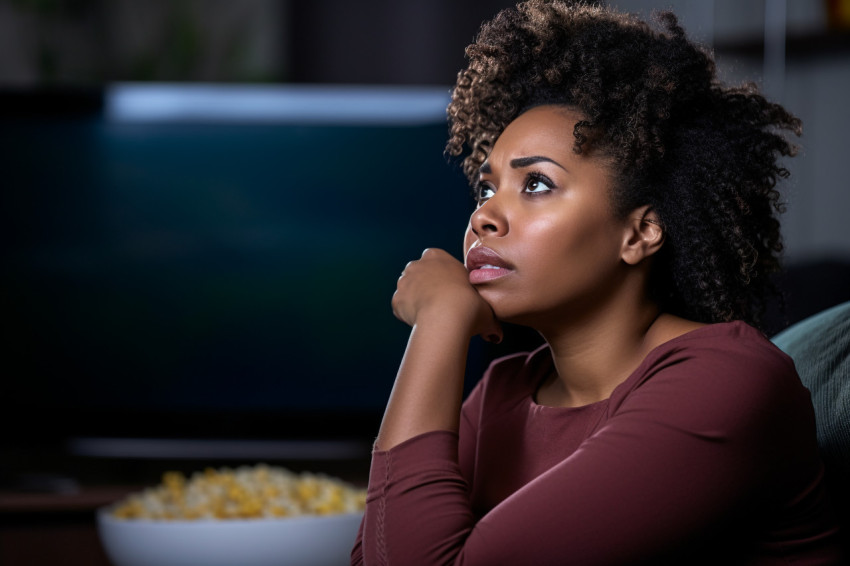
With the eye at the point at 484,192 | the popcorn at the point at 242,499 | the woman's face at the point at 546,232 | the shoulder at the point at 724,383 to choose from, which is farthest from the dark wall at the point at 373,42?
the shoulder at the point at 724,383

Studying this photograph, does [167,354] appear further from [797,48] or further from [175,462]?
[797,48]

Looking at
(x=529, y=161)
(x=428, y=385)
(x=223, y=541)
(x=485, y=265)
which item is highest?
(x=529, y=161)

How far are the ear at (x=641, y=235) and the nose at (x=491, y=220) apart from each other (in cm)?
14

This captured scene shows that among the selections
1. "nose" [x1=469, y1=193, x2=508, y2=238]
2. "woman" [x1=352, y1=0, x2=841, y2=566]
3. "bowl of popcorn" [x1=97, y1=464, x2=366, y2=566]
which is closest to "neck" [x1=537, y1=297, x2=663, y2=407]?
"woman" [x1=352, y1=0, x2=841, y2=566]

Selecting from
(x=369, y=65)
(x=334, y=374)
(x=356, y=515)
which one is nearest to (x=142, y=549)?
(x=356, y=515)

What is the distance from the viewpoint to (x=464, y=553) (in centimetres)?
85

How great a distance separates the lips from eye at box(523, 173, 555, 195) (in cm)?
8

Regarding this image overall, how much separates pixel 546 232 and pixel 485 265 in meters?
0.08

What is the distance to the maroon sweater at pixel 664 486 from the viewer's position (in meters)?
0.81

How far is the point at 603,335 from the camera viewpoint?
1058 millimetres

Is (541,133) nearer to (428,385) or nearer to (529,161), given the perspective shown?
(529,161)

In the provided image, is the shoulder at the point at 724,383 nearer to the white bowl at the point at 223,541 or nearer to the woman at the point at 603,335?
the woman at the point at 603,335

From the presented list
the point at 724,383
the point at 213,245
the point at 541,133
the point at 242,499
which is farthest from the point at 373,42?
the point at 724,383

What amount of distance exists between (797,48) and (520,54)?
1707mm
